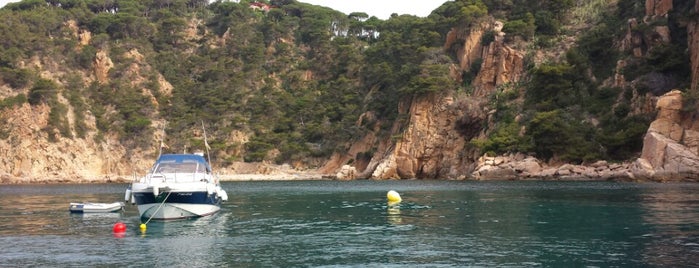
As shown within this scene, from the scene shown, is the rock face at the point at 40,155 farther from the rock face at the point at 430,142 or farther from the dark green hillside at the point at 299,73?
the rock face at the point at 430,142

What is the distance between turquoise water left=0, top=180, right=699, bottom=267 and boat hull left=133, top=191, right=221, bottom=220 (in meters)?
0.80

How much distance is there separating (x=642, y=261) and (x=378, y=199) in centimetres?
3289

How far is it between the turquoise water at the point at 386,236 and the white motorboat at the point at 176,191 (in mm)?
1031

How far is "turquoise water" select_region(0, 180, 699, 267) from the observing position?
915 inches

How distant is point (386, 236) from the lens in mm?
29531

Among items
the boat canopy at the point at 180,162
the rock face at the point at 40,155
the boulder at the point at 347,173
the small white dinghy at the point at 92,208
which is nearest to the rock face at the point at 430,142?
the boulder at the point at 347,173

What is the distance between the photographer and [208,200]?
39469 mm

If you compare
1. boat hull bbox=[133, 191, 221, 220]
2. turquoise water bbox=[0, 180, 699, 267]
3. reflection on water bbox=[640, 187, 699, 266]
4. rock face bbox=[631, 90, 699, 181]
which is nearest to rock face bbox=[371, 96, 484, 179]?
rock face bbox=[631, 90, 699, 181]

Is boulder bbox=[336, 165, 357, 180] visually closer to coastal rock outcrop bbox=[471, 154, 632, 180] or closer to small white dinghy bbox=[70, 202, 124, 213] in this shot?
coastal rock outcrop bbox=[471, 154, 632, 180]

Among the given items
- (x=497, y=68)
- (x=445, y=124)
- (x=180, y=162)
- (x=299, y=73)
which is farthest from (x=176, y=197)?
(x=299, y=73)

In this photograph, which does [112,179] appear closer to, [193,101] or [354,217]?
[193,101]

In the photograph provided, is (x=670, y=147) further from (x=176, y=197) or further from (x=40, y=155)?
(x=40, y=155)

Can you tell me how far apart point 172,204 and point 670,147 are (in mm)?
51103

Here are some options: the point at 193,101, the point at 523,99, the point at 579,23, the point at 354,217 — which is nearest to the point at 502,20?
the point at 579,23
